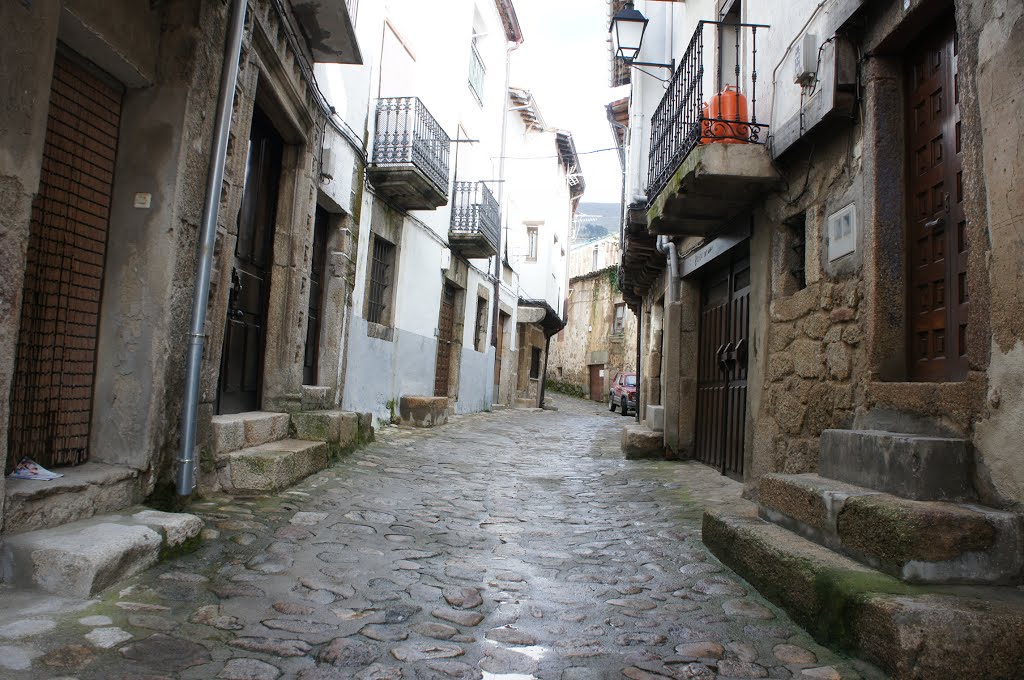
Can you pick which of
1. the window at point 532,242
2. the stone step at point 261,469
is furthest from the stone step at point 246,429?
the window at point 532,242

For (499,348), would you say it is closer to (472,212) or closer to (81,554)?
(472,212)

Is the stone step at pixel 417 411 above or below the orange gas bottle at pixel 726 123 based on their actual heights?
below

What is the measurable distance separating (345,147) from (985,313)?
612cm

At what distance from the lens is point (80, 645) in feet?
6.77

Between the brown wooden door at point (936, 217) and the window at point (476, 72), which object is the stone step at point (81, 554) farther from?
the window at point (476, 72)

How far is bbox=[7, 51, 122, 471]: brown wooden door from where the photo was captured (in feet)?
9.39

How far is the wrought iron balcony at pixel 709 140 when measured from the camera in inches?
187

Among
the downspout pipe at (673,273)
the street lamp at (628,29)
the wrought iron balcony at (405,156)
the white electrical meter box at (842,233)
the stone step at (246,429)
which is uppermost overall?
the street lamp at (628,29)

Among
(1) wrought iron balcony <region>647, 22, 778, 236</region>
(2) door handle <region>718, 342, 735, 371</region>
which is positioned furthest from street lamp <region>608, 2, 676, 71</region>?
A: (2) door handle <region>718, 342, 735, 371</region>

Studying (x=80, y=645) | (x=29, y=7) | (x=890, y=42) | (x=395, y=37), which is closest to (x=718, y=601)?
(x=80, y=645)

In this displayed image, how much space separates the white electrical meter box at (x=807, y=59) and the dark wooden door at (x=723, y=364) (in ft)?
7.03

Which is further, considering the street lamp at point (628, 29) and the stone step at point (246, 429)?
the street lamp at point (628, 29)

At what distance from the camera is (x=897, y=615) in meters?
2.00

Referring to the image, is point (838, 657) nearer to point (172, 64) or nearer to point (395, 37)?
point (172, 64)
